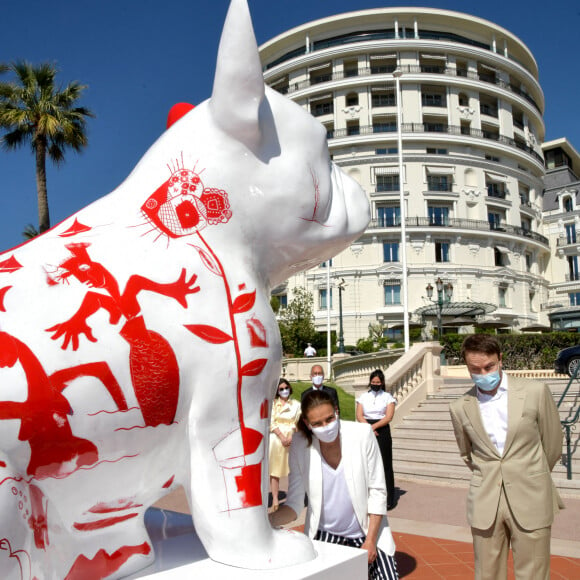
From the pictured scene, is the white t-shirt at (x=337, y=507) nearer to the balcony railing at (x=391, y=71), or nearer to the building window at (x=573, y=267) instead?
the balcony railing at (x=391, y=71)

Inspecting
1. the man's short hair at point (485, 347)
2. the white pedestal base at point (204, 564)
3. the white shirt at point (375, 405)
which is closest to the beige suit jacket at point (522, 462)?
the man's short hair at point (485, 347)

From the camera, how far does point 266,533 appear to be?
6.44 ft

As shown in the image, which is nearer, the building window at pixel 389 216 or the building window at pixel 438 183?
the building window at pixel 389 216

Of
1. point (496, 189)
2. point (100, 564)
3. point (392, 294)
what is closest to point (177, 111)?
point (100, 564)

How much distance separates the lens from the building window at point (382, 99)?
44.3 meters

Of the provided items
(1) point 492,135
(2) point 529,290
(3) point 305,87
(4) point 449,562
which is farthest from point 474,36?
(4) point 449,562

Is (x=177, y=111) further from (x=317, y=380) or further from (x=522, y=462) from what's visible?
(x=317, y=380)

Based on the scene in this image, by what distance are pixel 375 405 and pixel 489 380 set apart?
169 inches

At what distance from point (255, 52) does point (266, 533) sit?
164 cm

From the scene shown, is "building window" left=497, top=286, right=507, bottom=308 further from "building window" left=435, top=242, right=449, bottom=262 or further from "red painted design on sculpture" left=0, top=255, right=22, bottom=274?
"red painted design on sculpture" left=0, top=255, right=22, bottom=274

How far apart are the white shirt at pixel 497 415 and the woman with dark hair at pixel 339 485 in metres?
0.71

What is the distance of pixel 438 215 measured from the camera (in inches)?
1677

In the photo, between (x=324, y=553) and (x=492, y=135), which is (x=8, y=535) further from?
(x=492, y=135)

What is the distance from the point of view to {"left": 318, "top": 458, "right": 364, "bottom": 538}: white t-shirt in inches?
107
